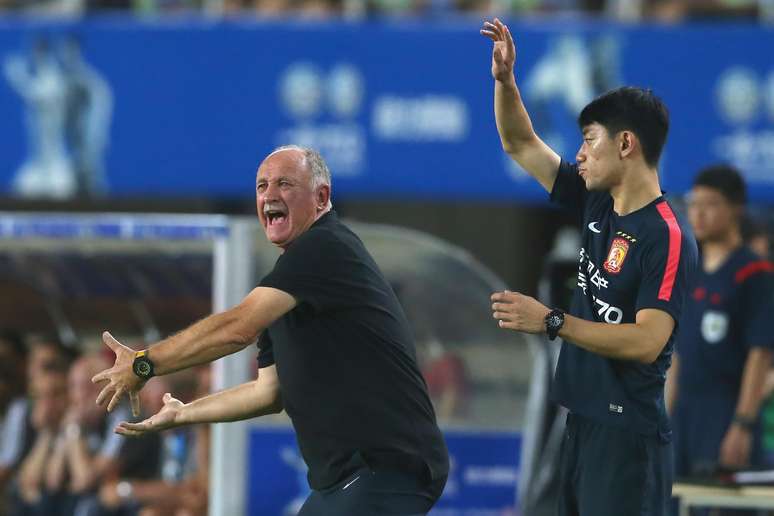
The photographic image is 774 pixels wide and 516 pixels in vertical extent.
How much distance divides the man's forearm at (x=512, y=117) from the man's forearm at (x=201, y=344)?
1.42 metres

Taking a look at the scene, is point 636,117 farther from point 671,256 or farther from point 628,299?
point 628,299

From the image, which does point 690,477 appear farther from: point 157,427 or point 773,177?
point 773,177

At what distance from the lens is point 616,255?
5.36 m

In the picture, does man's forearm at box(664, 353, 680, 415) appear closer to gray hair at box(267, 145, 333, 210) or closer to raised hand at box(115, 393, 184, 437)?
gray hair at box(267, 145, 333, 210)

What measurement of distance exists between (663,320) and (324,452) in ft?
3.92

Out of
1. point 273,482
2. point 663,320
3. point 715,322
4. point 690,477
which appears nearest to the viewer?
point 663,320

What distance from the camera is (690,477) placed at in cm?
755

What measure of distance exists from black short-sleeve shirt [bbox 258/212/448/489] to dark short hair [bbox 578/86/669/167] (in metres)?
0.99

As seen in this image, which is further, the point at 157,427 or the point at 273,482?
the point at 273,482

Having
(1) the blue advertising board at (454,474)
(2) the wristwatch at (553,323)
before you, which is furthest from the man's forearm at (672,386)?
(2) the wristwatch at (553,323)

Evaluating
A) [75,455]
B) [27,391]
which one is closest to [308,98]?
[27,391]

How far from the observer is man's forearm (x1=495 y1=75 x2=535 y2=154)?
225 inches

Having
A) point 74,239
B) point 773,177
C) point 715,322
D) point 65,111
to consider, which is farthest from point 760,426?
point 65,111

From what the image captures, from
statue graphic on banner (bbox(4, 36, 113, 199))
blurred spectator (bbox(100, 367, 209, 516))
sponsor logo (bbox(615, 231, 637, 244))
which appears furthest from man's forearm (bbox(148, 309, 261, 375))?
→ statue graphic on banner (bbox(4, 36, 113, 199))
